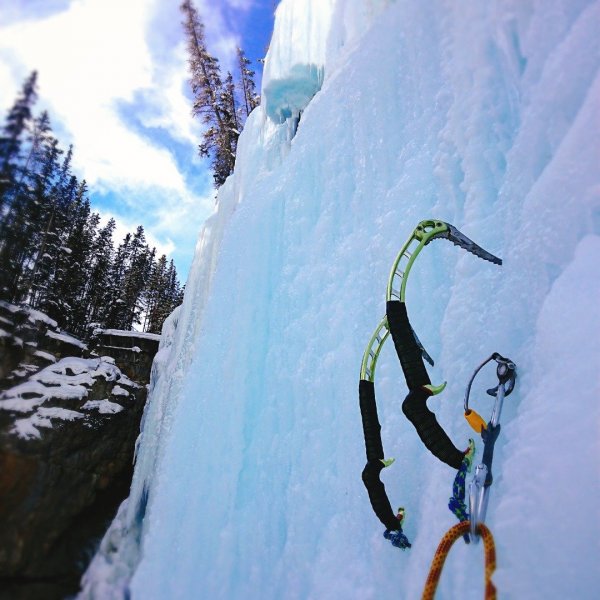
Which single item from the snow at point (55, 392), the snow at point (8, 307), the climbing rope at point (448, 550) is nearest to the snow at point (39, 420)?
the snow at point (55, 392)

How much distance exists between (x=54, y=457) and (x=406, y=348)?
977cm

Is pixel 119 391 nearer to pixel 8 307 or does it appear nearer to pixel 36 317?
pixel 36 317

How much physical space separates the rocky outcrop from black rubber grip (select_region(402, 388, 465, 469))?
927 centimetres

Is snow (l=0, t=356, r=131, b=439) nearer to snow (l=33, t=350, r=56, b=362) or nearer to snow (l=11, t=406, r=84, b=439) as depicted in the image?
snow (l=11, t=406, r=84, b=439)

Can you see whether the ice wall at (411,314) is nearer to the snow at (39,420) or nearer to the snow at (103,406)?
the snow at (39,420)

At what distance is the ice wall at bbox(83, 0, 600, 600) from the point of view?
1.60 m

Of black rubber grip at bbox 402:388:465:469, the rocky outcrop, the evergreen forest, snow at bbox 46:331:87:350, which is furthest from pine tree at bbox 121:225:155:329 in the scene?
black rubber grip at bbox 402:388:465:469

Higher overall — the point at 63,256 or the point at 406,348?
the point at 63,256

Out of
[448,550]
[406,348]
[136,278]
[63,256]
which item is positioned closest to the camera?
[448,550]

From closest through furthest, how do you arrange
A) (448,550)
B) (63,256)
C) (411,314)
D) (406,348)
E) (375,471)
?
(448,550), (406,348), (375,471), (411,314), (63,256)

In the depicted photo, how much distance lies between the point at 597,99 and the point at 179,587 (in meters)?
4.77

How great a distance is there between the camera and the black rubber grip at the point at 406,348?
178cm

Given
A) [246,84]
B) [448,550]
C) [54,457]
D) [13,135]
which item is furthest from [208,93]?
[448,550]

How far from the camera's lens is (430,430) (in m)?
1.73
